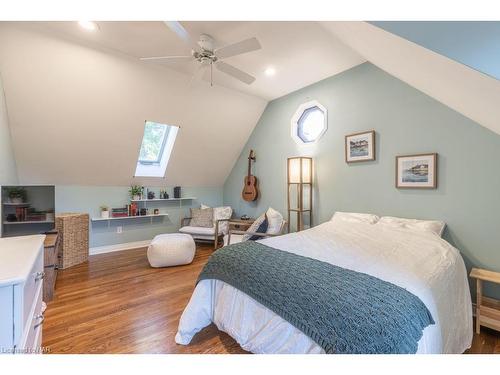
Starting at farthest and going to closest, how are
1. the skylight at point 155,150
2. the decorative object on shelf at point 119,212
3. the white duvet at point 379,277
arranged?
the skylight at point 155,150 < the decorative object on shelf at point 119,212 < the white duvet at point 379,277

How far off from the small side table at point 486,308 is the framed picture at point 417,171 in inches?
35.1

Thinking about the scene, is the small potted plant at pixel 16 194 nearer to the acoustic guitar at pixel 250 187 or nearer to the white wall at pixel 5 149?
the white wall at pixel 5 149

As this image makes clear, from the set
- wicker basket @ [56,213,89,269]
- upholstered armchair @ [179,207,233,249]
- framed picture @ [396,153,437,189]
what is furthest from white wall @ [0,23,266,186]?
framed picture @ [396,153,437,189]

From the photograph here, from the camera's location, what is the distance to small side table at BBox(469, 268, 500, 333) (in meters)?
1.92

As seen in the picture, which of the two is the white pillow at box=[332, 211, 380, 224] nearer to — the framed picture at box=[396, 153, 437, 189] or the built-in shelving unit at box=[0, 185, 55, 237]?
the framed picture at box=[396, 153, 437, 189]

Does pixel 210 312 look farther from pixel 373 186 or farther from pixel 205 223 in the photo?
pixel 205 223

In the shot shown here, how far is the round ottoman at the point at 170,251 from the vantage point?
3.38 meters

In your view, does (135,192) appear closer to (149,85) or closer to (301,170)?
(149,85)

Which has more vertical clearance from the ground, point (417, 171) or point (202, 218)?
point (417, 171)

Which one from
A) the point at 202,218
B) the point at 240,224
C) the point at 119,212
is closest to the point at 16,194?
the point at 119,212

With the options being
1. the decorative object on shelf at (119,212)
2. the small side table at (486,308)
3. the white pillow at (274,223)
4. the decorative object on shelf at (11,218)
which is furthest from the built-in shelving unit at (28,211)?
the small side table at (486,308)

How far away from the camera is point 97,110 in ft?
10.7

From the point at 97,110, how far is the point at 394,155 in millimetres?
3901

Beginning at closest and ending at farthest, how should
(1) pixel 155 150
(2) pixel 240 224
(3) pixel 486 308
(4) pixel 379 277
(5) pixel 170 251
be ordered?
(4) pixel 379 277, (3) pixel 486 308, (5) pixel 170 251, (2) pixel 240 224, (1) pixel 155 150
